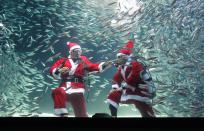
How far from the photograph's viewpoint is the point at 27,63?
301cm

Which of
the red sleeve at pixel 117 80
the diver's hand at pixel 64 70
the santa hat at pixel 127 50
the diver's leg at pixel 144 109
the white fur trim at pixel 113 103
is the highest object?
the santa hat at pixel 127 50

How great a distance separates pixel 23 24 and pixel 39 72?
41 cm

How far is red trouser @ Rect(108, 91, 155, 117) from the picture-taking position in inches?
114

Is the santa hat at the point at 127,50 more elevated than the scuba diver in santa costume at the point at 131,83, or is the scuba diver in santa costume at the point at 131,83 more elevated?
the santa hat at the point at 127,50

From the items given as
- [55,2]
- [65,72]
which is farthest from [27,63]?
[55,2]

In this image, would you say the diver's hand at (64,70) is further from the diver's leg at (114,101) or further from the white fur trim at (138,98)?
the white fur trim at (138,98)

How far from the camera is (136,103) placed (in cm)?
295

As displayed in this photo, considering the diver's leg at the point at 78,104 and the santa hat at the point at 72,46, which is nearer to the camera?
the diver's leg at the point at 78,104

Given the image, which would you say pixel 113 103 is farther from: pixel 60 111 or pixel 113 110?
pixel 60 111

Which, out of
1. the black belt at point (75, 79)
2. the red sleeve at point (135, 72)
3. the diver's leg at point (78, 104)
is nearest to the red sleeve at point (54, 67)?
the black belt at point (75, 79)

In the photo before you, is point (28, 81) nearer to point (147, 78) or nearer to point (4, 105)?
point (4, 105)

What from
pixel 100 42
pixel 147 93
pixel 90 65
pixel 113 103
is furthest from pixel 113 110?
pixel 100 42

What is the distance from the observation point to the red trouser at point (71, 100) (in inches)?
114

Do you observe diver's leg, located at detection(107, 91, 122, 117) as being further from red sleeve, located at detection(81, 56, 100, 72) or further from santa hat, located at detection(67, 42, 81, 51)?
santa hat, located at detection(67, 42, 81, 51)
